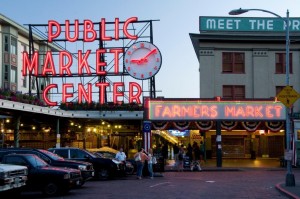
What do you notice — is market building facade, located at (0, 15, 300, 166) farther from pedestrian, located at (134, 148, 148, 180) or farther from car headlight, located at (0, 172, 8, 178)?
car headlight, located at (0, 172, 8, 178)

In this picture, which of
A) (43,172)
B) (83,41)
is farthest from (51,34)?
(43,172)

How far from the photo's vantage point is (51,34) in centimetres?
5066

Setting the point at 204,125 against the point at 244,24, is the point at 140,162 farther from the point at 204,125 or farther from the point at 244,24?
the point at 244,24

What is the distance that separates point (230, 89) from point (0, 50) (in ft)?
90.5

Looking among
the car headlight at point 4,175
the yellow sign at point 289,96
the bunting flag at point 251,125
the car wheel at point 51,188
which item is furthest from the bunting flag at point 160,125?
the car headlight at point 4,175

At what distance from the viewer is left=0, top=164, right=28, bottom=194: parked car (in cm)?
1603

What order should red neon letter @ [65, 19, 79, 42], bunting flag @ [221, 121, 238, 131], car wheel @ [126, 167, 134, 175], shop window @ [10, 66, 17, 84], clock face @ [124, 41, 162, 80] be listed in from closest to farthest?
1. car wheel @ [126, 167, 134, 175]
2. bunting flag @ [221, 121, 238, 131]
3. clock face @ [124, 41, 162, 80]
4. red neon letter @ [65, 19, 79, 42]
5. shop window @ [10, 66, 17, 84]

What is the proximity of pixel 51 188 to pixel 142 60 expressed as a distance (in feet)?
97.8

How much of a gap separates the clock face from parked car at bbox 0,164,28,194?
30696 mm

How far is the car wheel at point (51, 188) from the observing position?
1916 cm

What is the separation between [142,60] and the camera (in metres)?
48.1

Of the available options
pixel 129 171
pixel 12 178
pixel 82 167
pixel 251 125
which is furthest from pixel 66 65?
A: pixel 12 178

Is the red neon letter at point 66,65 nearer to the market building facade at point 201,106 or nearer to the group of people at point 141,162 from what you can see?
the market building facade at point 201,106

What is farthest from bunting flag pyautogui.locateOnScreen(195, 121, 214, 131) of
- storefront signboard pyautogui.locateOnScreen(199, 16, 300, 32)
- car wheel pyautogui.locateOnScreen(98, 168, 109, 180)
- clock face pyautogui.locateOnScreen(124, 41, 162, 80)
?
car wheel pyautogui.locateOnScreen(98, 168, 109, 180)
